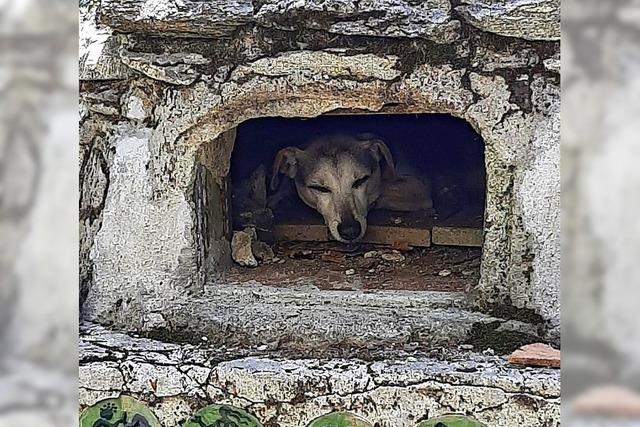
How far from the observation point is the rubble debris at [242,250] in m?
2.63

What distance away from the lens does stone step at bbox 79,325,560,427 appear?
1.76 m

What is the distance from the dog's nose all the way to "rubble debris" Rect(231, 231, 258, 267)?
0.43 m

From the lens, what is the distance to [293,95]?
2047mm

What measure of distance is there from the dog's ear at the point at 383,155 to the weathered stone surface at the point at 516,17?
1682mm

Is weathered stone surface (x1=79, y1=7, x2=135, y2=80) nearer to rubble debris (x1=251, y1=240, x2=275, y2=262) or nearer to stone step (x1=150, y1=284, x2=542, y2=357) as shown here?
stone step (x1=150, y1=284, x2=542, y2=357)

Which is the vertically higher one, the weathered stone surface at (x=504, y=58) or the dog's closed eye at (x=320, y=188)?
the weathered stone surface at (x=504, y=58)

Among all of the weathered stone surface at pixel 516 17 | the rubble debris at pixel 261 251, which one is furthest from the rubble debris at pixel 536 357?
the rubble debris at pixel 261 251

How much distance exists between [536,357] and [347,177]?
164 centimetres

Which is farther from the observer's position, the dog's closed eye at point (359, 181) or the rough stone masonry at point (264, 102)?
the dog's closed eye at point (359, 181)

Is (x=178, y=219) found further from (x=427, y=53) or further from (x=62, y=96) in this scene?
(x=62, y=96)

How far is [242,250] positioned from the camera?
2.65m

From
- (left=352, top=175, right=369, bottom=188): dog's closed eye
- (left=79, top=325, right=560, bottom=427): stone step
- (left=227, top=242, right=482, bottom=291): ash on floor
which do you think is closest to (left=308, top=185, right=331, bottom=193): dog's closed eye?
(left=352, top=175, right=369, bottom=188): dog's closed eye

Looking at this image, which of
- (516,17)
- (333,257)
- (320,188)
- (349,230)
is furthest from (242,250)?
(516,17)

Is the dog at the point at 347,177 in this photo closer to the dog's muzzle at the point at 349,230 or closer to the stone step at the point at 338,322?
the dog's muzzle at the point at 349,230
